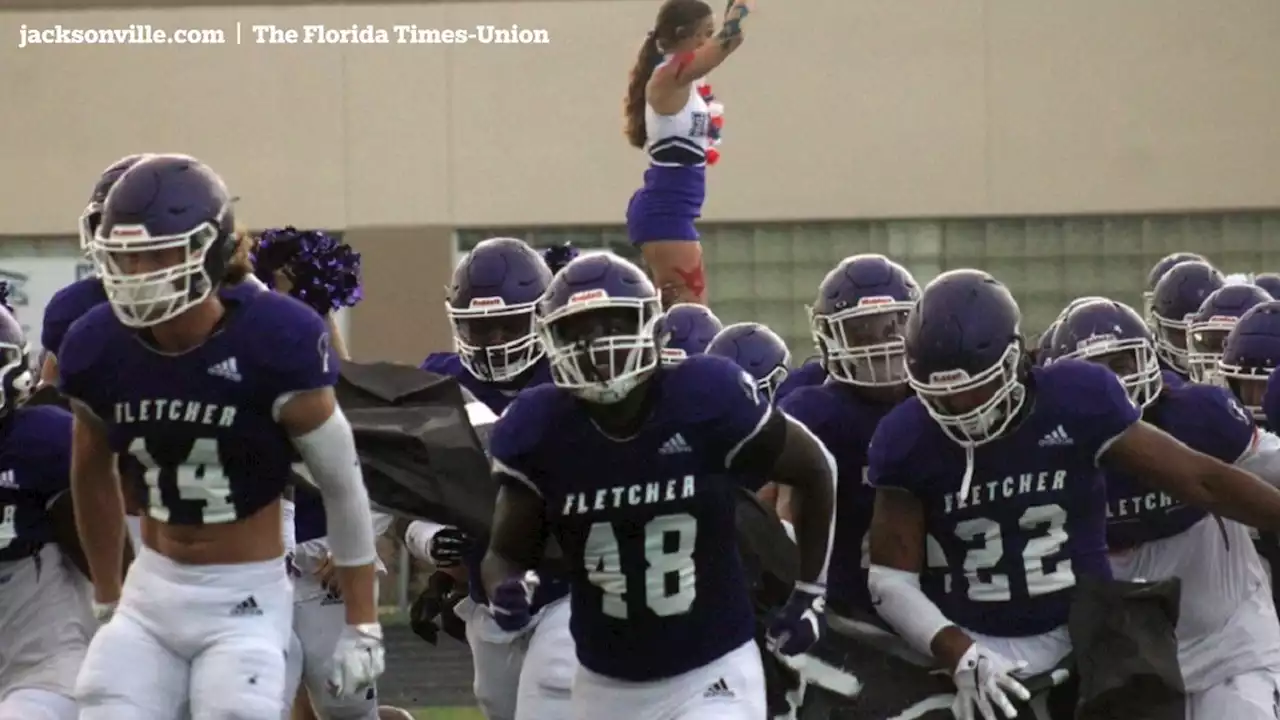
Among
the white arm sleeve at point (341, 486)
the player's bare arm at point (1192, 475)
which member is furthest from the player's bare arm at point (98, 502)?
the player's bare arm at point (1192, 475)

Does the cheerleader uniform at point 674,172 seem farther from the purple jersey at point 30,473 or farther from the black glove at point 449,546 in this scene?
the purple jersey at point 30,473

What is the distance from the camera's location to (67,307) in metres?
5.75

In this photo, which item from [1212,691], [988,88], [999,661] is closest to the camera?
[999,661]

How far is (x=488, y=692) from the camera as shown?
233 inches

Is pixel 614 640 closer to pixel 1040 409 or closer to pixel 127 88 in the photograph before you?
pixel 1040 409

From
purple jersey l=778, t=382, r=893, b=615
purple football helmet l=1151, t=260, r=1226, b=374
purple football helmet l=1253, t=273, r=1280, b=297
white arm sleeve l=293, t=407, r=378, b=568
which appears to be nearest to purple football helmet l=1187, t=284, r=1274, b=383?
purple football helmet l=1151, t=260, r=1226, b=374

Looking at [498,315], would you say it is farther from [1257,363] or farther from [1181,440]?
[1257,363]

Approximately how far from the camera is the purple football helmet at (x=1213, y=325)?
6.95 metres

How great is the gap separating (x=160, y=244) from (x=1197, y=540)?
9.63 feet

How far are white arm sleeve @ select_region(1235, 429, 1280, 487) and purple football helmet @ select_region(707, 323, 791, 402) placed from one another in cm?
138

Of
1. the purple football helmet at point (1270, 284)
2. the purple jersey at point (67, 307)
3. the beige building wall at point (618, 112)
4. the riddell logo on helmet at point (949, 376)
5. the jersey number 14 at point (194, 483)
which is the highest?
the beige building wall at point (618, 112)

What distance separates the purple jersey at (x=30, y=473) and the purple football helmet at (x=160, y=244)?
102 cm

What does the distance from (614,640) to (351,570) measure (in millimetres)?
622

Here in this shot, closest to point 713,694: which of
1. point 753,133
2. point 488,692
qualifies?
point 488,692
